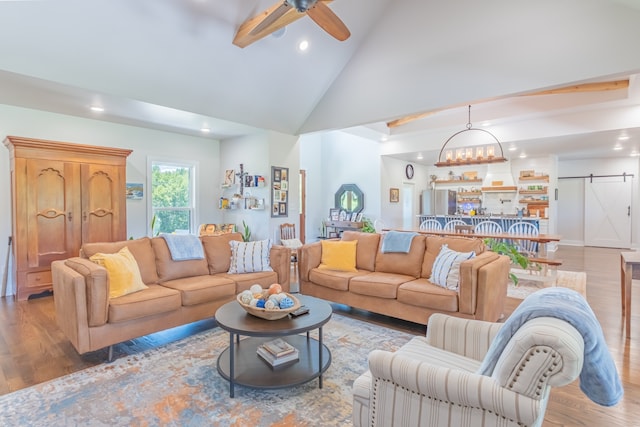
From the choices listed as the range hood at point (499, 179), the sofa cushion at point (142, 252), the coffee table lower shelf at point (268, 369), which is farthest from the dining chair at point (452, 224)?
the sofa cushion at point (142, 252)

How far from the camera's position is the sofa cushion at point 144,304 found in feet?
8.86

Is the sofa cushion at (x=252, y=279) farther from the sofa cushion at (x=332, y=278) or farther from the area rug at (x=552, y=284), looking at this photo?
the area rug at (x=552, y=284)

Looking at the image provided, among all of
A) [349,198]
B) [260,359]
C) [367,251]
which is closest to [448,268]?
[367,251]

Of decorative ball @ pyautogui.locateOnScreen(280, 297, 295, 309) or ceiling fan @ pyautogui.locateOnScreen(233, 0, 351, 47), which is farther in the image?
ceiling fan @ pyautogui.locateOnScreen(233, 0, 351, 47)

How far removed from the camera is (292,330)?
85.1 inches

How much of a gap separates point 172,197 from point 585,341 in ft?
20.7

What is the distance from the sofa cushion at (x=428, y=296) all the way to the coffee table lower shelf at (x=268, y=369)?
107cm

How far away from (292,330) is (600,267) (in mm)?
7077

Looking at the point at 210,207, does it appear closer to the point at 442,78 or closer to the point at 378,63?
the point at 378,63

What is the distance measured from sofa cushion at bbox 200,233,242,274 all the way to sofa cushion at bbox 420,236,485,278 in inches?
89.5

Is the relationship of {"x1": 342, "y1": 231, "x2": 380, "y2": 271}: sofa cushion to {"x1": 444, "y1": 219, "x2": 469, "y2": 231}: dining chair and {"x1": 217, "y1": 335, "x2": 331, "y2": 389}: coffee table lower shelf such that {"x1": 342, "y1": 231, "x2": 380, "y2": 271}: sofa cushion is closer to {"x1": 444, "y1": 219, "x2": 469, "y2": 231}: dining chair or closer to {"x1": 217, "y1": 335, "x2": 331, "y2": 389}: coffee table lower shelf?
{"x1": 217, "y1": 335, "x2": 331, "y2": 389}: coffee table lower shelf

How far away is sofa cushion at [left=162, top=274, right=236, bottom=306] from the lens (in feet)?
10.4

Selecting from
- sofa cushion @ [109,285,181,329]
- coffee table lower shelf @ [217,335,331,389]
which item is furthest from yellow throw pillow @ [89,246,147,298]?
coffee table lower shelf @ [217,335,331,389]

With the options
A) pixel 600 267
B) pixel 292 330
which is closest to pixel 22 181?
pixel 292 330
